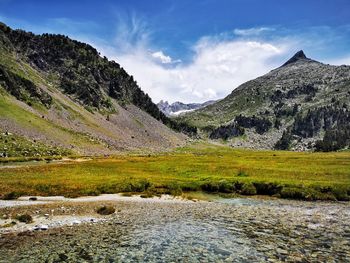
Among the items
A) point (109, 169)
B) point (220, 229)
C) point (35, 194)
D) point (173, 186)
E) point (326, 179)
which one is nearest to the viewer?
point (220, 229)

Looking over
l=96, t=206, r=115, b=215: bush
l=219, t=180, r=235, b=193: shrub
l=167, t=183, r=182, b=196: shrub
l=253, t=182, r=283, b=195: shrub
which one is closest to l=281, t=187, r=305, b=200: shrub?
l=253, t=182, r=283, b=195: shrub

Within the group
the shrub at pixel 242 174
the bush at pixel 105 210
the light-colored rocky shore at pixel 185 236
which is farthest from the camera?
the shrub at pixel 242 174

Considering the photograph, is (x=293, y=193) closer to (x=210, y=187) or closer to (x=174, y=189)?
(x=210, y=187)

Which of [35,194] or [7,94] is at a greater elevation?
[7,94]

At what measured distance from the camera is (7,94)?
547ft

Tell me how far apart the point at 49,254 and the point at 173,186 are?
32.9 m

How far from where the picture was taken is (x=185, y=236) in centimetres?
2842

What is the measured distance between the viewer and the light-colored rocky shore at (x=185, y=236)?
23625mm

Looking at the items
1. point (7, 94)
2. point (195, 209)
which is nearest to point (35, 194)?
point (195, 209)

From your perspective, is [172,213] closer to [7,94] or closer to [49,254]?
[49,254]

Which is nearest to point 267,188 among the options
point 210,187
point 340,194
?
point 210,187

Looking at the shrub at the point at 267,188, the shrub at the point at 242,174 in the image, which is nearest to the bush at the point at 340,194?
the shrub at the point at 267,188

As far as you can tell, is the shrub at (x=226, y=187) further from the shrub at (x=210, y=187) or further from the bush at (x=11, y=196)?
the bush at (x=11, y=196)

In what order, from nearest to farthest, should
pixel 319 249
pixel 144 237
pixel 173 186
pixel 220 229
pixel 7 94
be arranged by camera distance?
pixel 319 249 < pixel 144 237 < pixel 220 229 < pixel 173 186 < pixel 7 94
